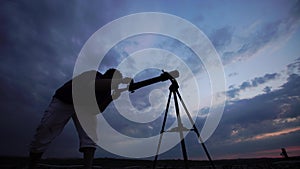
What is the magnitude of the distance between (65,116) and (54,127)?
0.83 feet

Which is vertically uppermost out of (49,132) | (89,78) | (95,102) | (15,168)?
(89,78)

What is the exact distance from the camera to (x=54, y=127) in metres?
3.10

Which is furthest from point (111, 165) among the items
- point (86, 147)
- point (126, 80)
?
point (126, 80)

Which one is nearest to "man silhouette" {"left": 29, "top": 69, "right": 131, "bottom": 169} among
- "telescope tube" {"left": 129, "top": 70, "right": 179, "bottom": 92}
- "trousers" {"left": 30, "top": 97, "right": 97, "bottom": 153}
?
"trousers" {"left": 30, "top": 97, "right": 97, "bottom": 153}

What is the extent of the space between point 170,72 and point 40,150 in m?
3.12

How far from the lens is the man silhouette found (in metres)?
2.95

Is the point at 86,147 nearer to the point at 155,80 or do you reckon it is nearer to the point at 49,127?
the point at 49,127

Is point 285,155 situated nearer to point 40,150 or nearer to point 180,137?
point 180,137

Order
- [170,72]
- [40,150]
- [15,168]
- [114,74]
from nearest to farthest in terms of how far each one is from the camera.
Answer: [40,150], [114,74], [170,72], [15,168]

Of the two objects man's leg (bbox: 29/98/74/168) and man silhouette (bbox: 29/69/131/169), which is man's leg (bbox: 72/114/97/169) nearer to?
man silhouette (bbox: 29/69/131/169)

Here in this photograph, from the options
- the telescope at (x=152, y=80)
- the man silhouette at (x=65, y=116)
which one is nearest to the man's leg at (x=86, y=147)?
the man silhouette at (x=65, y=116)

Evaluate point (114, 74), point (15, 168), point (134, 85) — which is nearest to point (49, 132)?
point (114, 74)

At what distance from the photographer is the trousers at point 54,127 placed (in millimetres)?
2945

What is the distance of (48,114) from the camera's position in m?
3.07
